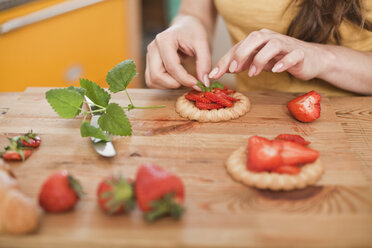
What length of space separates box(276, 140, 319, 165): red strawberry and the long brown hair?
0.67 meters

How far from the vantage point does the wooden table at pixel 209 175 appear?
0.92 metres

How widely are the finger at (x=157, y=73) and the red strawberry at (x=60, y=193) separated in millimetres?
662

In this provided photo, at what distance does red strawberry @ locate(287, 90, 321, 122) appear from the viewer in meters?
1.36

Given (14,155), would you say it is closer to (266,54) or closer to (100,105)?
(100,105)

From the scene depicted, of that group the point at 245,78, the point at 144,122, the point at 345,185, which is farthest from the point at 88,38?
the point at 345,185

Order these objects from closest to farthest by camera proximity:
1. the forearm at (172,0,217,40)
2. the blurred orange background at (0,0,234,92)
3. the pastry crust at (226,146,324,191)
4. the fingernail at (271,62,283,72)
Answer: the pastry crust at (226,146,324,191), the fingernail at (271,62,283,72), the forearm at (172,0,217,40), the blurred orange background at (0,0,234,92)

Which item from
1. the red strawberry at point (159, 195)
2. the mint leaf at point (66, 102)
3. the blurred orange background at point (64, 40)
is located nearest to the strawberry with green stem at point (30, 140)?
the mint leaf at point (66, 102)

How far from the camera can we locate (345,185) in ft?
3.59

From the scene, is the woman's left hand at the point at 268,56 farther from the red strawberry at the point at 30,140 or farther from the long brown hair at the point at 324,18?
the red strawberry at the point at 30,140

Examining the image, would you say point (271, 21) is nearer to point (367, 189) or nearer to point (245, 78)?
point (245, 78)

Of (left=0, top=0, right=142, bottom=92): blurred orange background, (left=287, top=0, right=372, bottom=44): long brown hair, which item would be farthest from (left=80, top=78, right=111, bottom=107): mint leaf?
(left=0, top=0, right=142, bottom=92): blurred orange background

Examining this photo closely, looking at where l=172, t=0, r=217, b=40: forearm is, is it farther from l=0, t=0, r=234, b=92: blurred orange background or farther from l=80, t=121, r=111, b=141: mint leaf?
l=80, t=121, r=111, b=141: mint leaf

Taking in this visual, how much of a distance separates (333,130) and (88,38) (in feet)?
7.67

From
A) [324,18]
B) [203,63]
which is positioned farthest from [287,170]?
[324,18]
